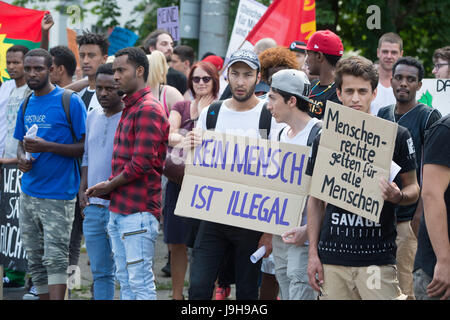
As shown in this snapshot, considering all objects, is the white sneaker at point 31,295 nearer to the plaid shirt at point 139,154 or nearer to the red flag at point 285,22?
the plaid shirt at point 139,154

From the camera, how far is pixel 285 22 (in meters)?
8.72

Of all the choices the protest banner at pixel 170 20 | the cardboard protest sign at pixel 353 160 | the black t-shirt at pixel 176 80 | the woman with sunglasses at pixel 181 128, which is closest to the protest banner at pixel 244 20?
the black t-shirt at pixel 176 80

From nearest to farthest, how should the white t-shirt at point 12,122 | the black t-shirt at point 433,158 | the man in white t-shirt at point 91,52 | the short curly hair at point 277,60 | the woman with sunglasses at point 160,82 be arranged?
the black t-shirt at point 433,158 → the short curly hair at point 277,60 → the woman with sunglasses at point 160,82 → the white t-shirt at point 12,122 → the man in white t-shirt at point 91,52

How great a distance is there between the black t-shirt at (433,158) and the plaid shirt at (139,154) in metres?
2.14

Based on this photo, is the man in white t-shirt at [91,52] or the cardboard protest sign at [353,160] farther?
the man in white t-shirt at [91,52]

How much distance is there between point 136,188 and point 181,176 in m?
0.68

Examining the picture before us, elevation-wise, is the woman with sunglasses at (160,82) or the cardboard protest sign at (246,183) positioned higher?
the woman with sunglasses at (160,82)

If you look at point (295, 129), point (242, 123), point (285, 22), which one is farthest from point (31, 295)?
point (285, 22)

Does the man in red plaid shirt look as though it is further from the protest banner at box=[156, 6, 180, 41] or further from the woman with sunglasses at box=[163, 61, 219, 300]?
the protest banner at box=[156, 6, 180, 41]

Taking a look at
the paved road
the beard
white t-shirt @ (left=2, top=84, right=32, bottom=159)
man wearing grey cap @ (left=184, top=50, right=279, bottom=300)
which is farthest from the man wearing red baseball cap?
white t-shirt @ (left=2, top=84, right=32, bottom=159)

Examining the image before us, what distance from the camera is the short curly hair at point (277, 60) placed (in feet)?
20.0

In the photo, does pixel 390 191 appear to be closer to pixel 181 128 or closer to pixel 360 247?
pixel 360 247

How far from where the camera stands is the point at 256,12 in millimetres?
9625

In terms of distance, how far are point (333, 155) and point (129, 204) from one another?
170 cm
